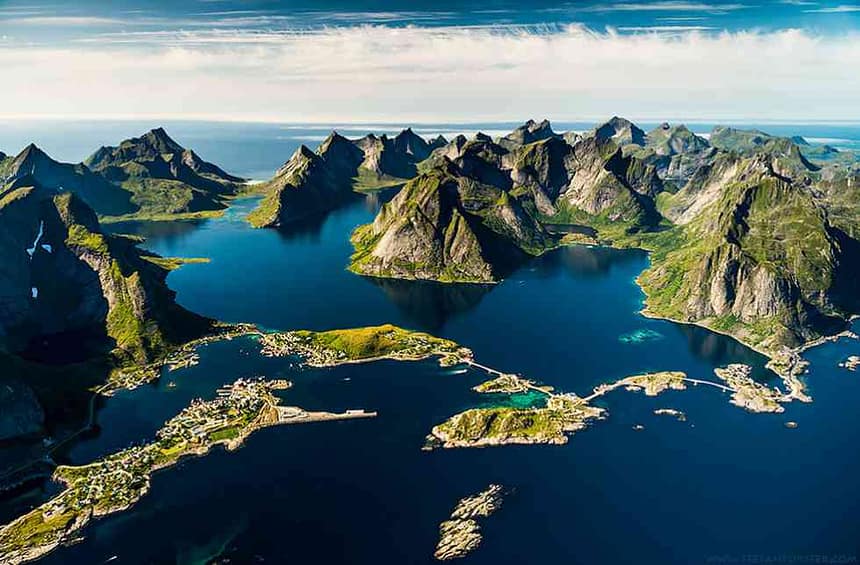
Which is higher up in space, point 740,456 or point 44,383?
point 44,383

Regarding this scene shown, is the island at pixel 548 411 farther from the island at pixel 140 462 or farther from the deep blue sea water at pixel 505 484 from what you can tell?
the island at pixel 140 462

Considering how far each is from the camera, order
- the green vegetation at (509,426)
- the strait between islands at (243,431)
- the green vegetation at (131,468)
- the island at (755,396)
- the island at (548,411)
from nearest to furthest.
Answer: the green vegetation at (131,468) < the strait between islands at (243,431) < the green vegetation at (509,426) < the island at (548,411) < the island at (755,396)

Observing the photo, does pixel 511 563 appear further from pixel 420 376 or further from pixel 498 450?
pixel 420 376

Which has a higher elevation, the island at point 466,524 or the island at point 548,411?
the island at point 548,411

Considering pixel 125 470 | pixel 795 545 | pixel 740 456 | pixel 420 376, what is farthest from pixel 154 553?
pixel 740 456

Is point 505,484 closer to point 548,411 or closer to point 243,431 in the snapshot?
point 548,411

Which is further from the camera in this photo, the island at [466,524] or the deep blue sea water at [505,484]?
the deep blue sea water at [505,484]

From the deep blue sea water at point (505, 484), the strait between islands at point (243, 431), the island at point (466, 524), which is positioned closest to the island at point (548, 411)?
the strait between islands at point (243, 431)

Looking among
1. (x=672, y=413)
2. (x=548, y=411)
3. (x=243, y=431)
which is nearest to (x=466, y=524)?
(x=548, y=411)

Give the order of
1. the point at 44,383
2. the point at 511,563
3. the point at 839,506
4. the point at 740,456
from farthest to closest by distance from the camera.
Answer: the point at 44,383, the point at 740,456, the point at 839,506, the point at 511,563
